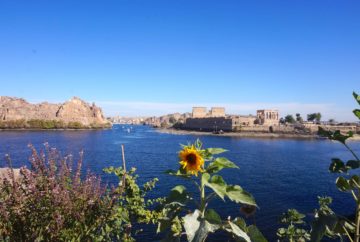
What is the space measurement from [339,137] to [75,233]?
11.3 feet

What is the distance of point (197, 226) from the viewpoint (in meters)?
2.68

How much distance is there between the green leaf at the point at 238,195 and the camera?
9.49 feet

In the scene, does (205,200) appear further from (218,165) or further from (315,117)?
(315,117)

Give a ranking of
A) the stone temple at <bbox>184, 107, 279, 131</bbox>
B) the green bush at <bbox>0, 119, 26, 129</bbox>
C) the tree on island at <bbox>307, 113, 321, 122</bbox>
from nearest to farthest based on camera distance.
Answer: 1. the stone temple at <bbox>184, 107, 279, 131</bbox>
2. the green bush at <bbox>0, 119, 26, 129</bbox>
3. the tree on island at <bbox>307, 113, 321, 122</bbox>

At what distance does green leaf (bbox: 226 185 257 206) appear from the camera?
9.49 feet

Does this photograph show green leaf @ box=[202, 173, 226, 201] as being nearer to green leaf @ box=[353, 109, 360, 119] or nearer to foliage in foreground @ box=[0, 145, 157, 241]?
green leaf @ box=[353, 109, 360, 119]

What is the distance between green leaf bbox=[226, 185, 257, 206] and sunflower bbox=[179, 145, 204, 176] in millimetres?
319

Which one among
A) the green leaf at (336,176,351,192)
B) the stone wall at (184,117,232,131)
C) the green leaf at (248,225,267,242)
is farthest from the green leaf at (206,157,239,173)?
the stone wall at (184,117,232,131)

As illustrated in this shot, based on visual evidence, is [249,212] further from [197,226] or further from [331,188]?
[331,188]

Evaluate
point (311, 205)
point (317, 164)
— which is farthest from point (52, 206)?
point (317, 164)

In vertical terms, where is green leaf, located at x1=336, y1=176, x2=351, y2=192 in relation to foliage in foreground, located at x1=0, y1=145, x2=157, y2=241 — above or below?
above

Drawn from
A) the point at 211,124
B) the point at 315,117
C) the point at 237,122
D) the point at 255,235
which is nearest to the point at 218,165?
the point at 255,235

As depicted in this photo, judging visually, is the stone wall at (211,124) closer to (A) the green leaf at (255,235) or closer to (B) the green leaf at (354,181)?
(B) the green leaf at (354,181)

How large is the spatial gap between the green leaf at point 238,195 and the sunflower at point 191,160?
319 millimetres
